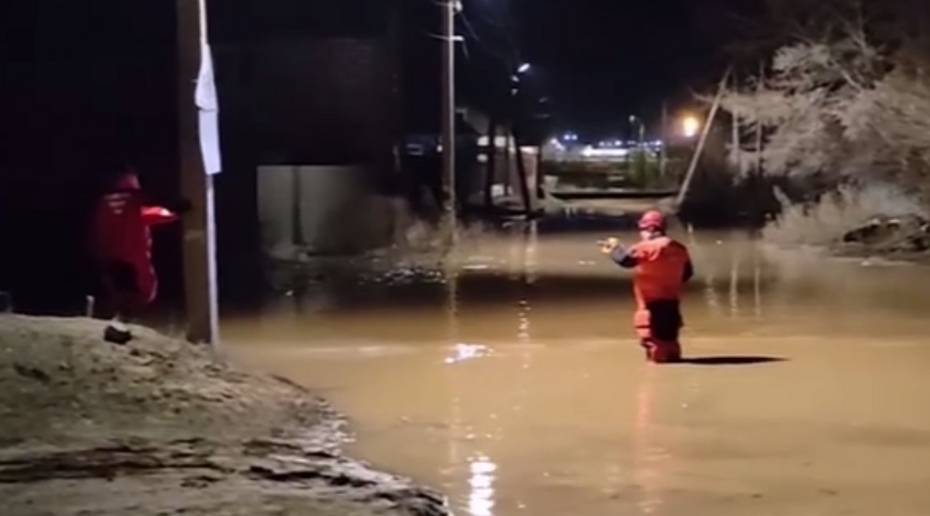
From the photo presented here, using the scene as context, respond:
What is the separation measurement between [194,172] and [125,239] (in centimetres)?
198

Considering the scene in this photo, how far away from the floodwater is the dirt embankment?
0.63 meters

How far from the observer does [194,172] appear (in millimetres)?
12305

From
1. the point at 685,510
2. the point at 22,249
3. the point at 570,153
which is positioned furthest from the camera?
the point at 570,153

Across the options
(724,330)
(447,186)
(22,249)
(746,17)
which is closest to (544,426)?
(724,330)

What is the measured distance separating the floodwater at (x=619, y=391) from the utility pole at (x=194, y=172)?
123 cm

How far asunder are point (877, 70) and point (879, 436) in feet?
72.5

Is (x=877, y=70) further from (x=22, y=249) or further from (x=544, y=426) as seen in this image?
(x=544, y=426)

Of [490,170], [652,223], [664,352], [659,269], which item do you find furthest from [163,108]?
[490,170]

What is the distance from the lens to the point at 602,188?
Result: 74.9 m

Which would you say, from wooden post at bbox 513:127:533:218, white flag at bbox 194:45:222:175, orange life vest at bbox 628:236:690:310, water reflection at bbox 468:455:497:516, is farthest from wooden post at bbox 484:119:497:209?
water reflection at bbox 468:455:497:516

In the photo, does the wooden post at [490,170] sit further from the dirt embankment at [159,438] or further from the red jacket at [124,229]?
the dirt embankment at [159,438]

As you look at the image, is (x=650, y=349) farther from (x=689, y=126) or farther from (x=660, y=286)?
(x=689, y=126)

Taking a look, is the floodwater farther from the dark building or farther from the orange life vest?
the dark building

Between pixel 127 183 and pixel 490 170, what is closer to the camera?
pixel 127 183
